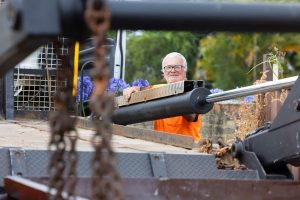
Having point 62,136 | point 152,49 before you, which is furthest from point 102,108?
point 152,49

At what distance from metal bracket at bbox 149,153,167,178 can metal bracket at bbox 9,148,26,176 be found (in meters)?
0.58

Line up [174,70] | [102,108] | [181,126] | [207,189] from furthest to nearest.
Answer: [174,70] < [181,126] < [207,189] < [102,108]

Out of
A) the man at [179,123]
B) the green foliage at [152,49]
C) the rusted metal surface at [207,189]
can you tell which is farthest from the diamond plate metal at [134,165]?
the green foliage at [152,49]

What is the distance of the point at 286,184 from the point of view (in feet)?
12.5

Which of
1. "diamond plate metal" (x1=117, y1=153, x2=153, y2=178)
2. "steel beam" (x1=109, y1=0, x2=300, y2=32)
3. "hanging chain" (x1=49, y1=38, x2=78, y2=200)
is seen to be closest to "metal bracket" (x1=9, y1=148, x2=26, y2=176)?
"diamond plate metal" (x1=117, y1=153, x2=153, y2=178)

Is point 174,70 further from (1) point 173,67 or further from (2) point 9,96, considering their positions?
(2) point 9,96

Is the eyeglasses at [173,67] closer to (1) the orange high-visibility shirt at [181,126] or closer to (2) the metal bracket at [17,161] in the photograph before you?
(1) the orange high-visibility shirt at [181,126]

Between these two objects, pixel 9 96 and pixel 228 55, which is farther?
pixel 228 55

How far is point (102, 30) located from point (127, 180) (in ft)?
5.44

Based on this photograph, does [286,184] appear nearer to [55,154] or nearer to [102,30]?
[55,154]

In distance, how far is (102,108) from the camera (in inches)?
79.6

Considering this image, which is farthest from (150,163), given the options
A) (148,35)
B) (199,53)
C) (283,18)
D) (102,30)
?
(199,53)

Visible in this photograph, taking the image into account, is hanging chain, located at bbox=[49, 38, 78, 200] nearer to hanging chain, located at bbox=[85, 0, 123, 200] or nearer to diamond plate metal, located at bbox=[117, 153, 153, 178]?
hanging chain, located at bbox=[85, 0, 123, 200]

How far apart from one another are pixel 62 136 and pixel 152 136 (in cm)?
254
